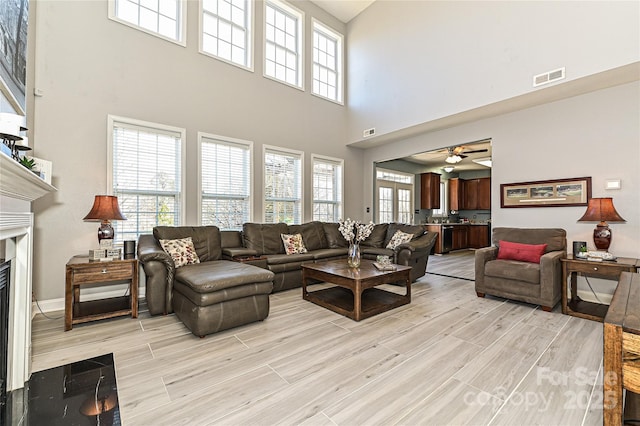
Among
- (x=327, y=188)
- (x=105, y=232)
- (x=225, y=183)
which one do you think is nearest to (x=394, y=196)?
(x=327, y=188)

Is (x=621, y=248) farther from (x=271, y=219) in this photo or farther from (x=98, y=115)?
(x=98, y=115)

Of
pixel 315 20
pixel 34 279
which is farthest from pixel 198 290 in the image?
pixel 315 20

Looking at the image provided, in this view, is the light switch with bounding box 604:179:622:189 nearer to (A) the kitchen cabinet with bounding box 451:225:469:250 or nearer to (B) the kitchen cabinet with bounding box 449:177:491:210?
(A) the kitchen cabinet with bounding box 451:225:469:250

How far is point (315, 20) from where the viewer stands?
599 centimetres

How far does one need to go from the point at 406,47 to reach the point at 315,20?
2096mm

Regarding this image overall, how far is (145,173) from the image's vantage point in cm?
397

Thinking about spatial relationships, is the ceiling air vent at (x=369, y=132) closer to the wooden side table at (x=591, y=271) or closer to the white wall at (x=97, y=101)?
the white wall at (x=97, y=101)

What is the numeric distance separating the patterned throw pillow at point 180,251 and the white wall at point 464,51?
415 centimetres

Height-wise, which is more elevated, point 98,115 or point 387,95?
point 387,95

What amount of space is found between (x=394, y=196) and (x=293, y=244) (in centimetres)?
461

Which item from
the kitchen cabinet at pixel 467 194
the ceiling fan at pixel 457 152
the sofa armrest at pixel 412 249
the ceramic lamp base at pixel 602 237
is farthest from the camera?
the kitchen cabinet at pixel 467 194

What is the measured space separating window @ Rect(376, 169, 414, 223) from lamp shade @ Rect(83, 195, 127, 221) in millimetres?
5995

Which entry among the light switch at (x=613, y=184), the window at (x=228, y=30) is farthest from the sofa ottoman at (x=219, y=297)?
the light switch at (x=613, y=184)

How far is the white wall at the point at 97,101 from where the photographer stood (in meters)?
3.33
